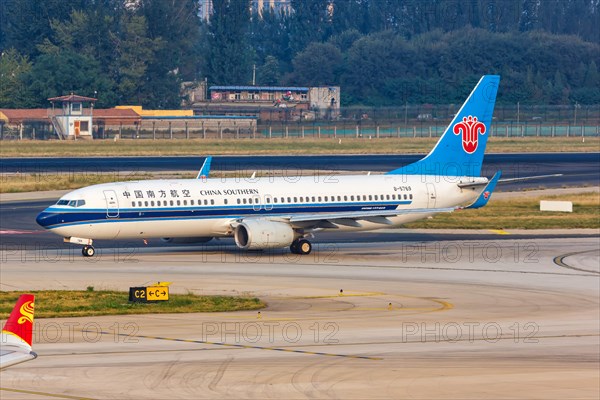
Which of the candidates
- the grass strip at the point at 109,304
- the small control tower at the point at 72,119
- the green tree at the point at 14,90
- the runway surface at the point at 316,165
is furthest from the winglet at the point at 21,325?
the green tree at the point at 14,90

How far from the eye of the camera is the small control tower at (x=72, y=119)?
138 m

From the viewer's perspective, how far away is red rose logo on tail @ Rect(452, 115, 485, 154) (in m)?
57.5

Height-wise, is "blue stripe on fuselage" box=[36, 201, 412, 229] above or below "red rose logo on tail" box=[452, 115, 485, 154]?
below

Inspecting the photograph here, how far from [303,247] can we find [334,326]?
54.8ft

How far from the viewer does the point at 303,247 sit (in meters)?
52.4

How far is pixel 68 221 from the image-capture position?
161ft

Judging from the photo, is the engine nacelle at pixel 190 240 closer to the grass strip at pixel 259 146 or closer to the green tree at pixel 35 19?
the grass strip at pixel 259 146

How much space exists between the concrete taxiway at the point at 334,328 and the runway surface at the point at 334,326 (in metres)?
0.06

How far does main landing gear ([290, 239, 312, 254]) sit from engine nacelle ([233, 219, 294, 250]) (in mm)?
1451

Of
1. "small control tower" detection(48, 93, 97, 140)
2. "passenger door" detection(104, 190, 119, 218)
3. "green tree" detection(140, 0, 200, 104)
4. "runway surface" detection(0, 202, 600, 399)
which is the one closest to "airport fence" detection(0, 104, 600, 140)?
"small control tower" detection(48, 93, 97, 140)

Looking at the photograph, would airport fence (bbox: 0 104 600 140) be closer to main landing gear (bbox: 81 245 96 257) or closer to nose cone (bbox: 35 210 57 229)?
main landing gear (bbox: 81 245 96 257)


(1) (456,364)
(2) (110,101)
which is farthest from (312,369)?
(2) (110,101)

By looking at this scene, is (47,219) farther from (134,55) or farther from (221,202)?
(134,55)

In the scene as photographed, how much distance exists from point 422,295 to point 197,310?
8.78 m
